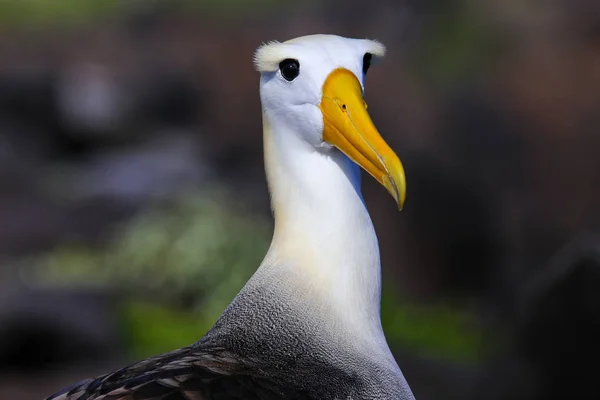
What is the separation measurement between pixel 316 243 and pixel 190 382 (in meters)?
0.75

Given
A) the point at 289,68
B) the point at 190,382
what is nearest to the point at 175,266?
the point at 289,68

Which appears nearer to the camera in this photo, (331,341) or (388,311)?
(331,341)

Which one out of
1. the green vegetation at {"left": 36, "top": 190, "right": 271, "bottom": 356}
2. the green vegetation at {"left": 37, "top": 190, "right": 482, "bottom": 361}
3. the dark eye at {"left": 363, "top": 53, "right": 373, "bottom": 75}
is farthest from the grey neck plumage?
the green vegetation at {"left": 36, "top": 190, "right": 271, "bottom": 356}

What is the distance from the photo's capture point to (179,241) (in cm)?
988

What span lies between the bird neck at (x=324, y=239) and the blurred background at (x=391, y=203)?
3008mm

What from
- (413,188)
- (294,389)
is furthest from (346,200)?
(413,188)

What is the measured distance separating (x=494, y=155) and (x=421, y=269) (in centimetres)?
122

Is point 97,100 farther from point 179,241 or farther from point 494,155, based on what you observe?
point 494,155

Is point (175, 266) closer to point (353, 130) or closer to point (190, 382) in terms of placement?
point (353, 130)

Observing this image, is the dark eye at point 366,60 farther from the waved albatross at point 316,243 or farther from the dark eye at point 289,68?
the dark eye at point 289,68

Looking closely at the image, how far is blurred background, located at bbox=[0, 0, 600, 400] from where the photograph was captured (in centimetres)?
673

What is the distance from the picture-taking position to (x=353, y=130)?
333 cm

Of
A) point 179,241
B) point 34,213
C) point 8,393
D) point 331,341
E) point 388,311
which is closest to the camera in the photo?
point 331,341

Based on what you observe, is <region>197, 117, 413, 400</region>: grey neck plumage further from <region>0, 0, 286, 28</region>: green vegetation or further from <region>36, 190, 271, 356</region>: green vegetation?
<region>0, 0, 286, 28</region>: green vegetation
